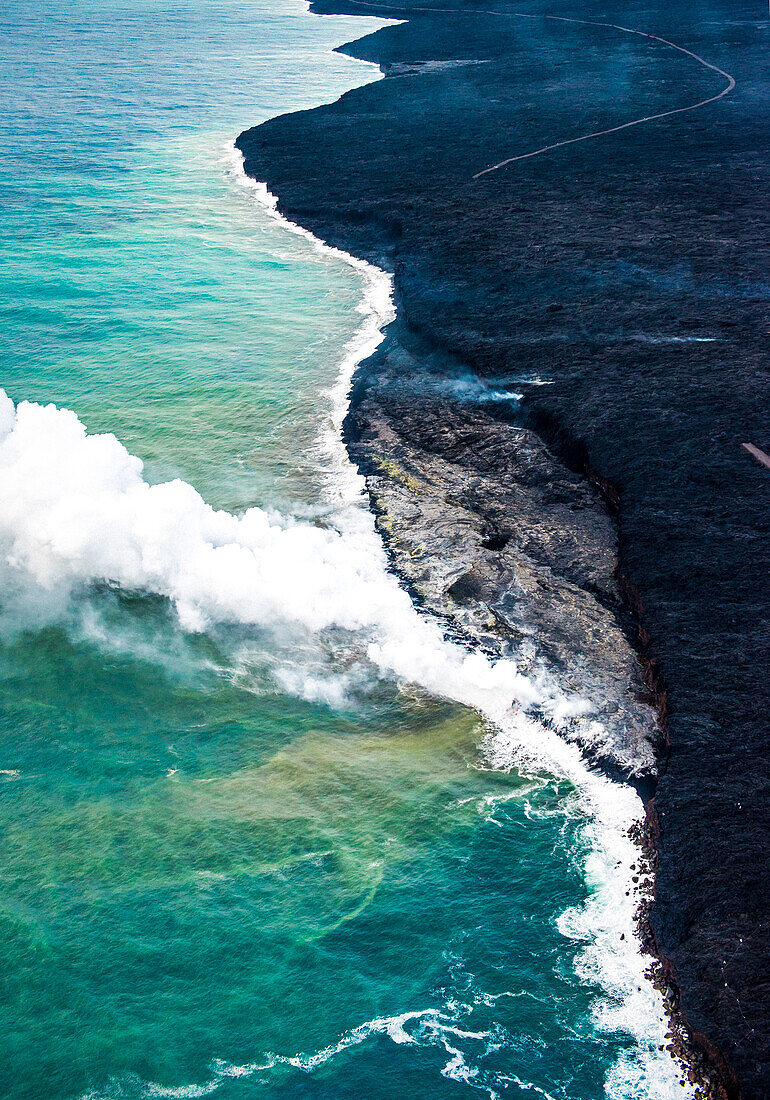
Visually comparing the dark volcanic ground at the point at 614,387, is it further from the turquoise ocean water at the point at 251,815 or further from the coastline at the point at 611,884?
the turquoise ocean water at the point at 251,815

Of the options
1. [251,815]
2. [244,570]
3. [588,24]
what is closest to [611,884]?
[251,815]

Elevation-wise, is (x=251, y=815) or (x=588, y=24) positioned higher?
(x=588, y=24)

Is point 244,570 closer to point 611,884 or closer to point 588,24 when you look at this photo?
point 611,884

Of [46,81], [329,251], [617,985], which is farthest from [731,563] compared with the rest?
[46,81]

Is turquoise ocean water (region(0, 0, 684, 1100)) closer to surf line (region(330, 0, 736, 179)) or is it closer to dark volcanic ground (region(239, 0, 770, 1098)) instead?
dark volcanic ground (region(239, 0, 770, 1098))

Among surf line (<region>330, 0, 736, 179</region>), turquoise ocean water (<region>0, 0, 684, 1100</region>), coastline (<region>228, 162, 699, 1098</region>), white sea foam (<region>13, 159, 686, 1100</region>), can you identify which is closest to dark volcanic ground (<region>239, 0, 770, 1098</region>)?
coastline (<region>228, 162, 699, 1098</region>)

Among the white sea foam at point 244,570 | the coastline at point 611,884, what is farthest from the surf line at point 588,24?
the coastline at point 611,884
